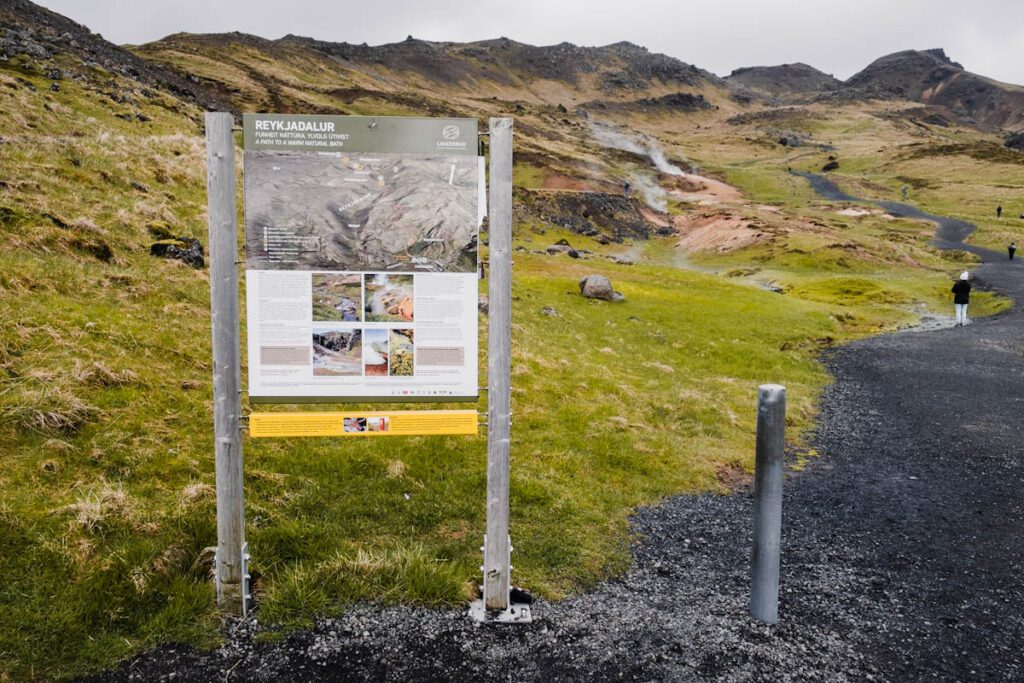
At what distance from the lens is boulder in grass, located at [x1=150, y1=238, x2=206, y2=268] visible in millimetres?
20078

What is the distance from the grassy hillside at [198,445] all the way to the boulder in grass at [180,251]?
65cm

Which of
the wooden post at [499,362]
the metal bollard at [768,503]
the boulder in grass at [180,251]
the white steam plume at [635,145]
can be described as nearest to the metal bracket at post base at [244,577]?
the wooden post at [499,362]

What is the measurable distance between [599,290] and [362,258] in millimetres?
29327

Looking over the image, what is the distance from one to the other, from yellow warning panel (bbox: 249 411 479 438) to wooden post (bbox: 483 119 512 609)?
0.39 m

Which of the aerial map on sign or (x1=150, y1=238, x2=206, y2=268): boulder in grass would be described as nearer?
the aerial map on sign

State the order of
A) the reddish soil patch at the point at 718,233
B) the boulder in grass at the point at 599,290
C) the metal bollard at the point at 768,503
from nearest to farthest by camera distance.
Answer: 1. the metal bollard at the point at 768,503
2. the boulder in grass at the point at 599,290
3. the reddish soil patch at the point at 718,233

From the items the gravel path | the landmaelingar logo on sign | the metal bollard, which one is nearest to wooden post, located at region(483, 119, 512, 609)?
the landmaelingar logo on sign

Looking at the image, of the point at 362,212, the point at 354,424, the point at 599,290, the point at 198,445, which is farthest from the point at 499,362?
the point at 599,290

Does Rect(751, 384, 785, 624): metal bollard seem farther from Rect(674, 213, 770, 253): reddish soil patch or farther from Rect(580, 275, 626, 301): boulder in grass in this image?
Rect(674, 213, 770, 253): reddish soil patch

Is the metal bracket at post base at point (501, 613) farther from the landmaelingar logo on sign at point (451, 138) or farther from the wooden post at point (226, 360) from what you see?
the landmaelingar logo on sign at point (451, 138)

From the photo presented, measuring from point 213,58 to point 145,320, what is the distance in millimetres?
151819

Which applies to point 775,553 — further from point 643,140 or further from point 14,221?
point 643,140

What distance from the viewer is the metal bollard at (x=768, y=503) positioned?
684 centimetres

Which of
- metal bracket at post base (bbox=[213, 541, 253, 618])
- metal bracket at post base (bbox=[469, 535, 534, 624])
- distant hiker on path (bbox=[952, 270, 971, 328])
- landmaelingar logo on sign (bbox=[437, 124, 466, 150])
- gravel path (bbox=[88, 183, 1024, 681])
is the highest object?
landmaelingar logo on sign (bbox=[437, 124, 466, 150])
